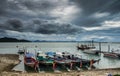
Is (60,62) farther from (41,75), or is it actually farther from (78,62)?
(41,75)

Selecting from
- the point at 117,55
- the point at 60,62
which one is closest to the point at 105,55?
the point at 117,55

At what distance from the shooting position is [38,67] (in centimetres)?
3825

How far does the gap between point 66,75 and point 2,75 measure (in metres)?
9.97

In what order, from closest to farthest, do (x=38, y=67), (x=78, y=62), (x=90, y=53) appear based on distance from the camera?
(x=38, y=67), (x=78, y=62), (x=90, y=53)

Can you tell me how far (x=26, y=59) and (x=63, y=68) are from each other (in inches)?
381

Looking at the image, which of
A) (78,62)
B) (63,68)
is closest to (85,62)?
(78,62)

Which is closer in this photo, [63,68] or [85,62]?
[63,68]

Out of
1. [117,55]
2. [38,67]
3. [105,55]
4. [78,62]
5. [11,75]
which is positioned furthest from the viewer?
[105,55]

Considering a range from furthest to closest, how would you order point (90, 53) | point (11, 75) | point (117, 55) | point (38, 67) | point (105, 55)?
point (90, 53) < point (105, 55) < point (117, 55) < point (38, 67) < point (11, 75)

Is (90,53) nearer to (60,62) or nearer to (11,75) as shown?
(60,62)

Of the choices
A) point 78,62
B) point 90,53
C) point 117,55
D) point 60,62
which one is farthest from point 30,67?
point 90,53

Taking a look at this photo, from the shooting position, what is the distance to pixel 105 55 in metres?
75.6

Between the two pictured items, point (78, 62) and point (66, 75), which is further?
point (78, 62)

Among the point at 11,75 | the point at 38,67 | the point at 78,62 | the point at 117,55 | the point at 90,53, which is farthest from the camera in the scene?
the point at 90,53
